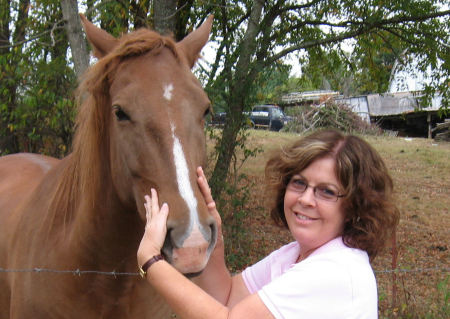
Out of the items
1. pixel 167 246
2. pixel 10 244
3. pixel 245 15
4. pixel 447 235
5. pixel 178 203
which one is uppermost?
pixel 245 15

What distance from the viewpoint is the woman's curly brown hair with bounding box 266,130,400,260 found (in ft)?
4.68

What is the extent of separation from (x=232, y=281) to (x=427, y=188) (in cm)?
909

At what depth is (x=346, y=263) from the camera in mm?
1297

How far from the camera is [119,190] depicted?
186 centimetres

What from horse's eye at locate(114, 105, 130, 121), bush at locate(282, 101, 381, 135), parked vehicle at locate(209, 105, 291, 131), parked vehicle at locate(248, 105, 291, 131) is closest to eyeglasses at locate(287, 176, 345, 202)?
horse's eye at locate(114, 105, 130, 121)

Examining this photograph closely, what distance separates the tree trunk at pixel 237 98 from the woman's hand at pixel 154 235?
365cm

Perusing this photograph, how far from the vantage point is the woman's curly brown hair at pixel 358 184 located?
1.43m

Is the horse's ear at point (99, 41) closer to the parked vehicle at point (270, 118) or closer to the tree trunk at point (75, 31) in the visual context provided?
the tree trunk at point (75, 31)

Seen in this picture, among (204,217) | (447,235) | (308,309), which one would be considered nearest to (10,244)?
(204,217)

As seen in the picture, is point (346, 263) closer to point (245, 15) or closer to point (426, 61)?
point (245, 15)

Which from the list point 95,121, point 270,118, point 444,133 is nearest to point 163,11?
point 95,121

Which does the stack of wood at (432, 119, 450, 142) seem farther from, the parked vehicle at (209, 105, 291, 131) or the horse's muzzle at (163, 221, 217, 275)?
the horse's muzzle at (163, 221, 217, 275)

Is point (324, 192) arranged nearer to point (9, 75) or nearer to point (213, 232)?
point (213, 232)

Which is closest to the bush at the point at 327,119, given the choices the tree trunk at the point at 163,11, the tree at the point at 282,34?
the tree at the point at 282,34
